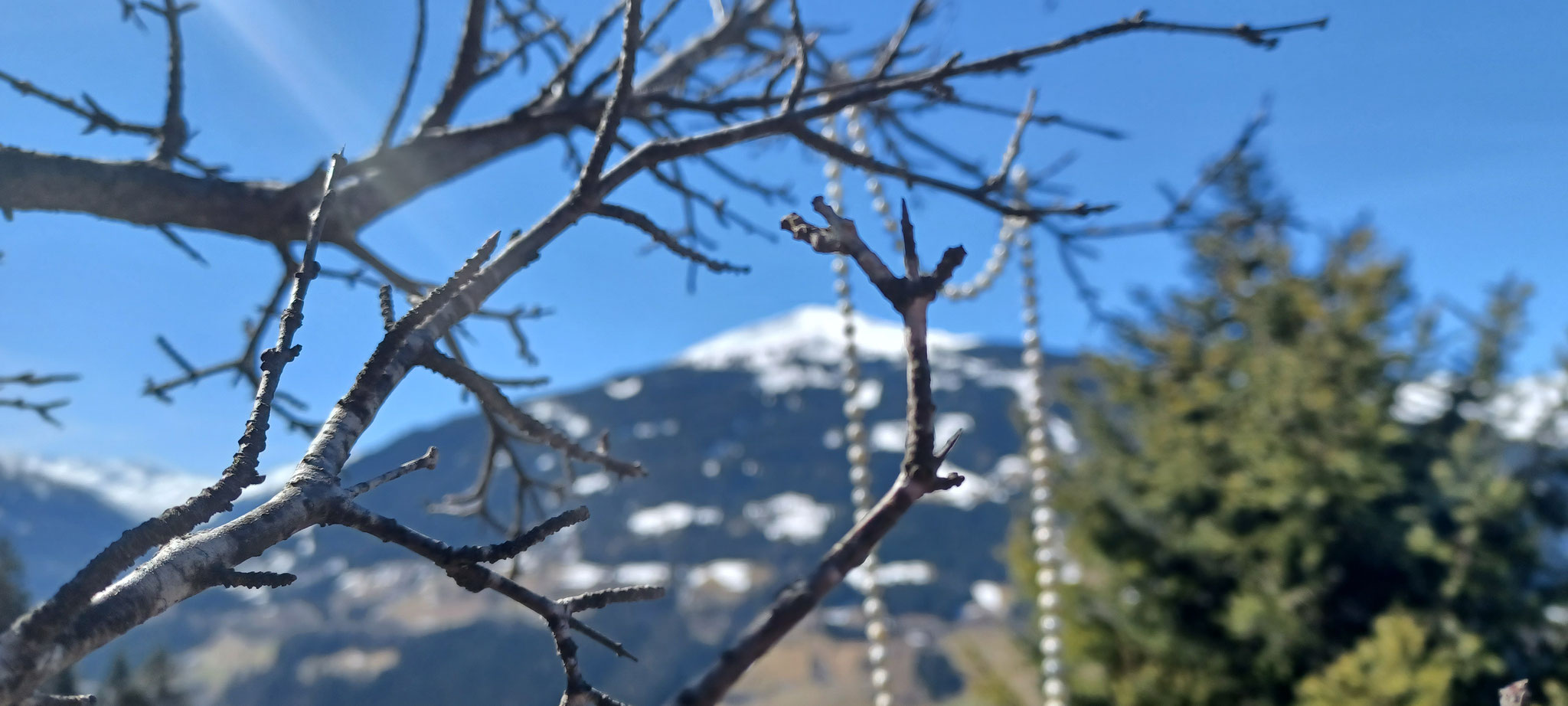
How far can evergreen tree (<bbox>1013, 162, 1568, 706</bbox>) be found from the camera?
21.4ft

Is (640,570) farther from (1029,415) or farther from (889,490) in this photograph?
(889,490)

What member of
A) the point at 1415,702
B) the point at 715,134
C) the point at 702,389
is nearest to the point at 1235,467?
the point at 1415,702

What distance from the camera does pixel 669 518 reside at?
99.9 m

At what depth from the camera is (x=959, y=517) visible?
9481 cm

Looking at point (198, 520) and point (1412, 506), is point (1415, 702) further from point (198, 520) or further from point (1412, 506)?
point (198, 520)

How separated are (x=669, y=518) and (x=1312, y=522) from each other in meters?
95.8

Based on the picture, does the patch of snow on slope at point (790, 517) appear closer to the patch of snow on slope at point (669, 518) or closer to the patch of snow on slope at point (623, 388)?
the patch of snow on slope at point (669, 518)

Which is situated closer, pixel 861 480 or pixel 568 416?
pixel 861 480

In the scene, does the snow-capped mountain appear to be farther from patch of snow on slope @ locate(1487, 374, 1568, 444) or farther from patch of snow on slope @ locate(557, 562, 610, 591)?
patch of snow on slope @ locate(1487, 374, 1568, 444)

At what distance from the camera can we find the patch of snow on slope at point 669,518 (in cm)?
9769

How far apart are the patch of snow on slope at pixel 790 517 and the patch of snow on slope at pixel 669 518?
4.18 m

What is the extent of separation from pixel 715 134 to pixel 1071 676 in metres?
7.63

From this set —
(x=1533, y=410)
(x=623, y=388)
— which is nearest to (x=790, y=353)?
(x=623, y=388)

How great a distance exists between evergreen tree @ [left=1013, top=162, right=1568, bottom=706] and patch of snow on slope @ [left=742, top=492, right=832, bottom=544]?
89.3 meters
